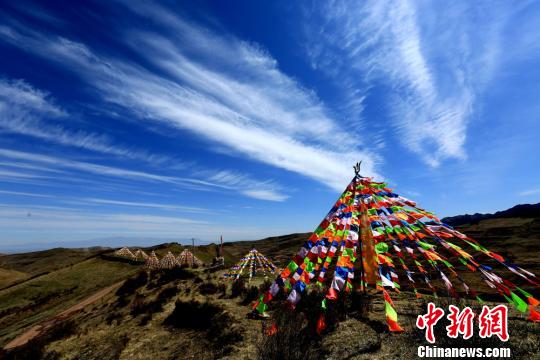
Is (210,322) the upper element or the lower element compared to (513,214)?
lower

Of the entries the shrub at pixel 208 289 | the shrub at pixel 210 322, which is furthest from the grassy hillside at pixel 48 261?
the shrub at pixel 210 322

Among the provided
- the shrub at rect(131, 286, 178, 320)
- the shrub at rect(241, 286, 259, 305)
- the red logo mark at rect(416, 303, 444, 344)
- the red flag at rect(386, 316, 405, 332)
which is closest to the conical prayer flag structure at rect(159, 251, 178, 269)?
the shrub at rect(131, 286, 178, 320)

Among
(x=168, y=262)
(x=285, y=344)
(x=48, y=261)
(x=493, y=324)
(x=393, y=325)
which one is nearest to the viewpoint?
(x=285, y=344)

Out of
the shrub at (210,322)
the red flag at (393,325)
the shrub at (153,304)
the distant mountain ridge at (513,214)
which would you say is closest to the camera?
the red flag at (393,325)

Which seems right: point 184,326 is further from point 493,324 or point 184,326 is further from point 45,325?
point 45,325

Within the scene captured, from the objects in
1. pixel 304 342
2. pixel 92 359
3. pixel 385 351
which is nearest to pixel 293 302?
pixel 304 342

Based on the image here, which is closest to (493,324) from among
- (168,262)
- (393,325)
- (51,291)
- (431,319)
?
(431,319)

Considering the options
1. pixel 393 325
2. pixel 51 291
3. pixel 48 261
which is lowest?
pixel 51 291

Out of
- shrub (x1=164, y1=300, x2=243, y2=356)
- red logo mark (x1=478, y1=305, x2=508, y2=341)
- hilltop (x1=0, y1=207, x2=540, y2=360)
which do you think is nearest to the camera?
red logo mark (x1=478, y1=305, x2=508, y2=341)

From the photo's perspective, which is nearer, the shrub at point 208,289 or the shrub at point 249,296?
the shrub at point 249,296

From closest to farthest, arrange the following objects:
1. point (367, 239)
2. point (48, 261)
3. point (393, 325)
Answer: point (393, 325)
point (367, 239)
point (48, 261)

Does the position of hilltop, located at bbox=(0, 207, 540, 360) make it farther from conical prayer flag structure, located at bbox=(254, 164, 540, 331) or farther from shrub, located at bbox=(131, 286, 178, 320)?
conical prayer flag structure, located at bbox=(254, 164, 540, 331)

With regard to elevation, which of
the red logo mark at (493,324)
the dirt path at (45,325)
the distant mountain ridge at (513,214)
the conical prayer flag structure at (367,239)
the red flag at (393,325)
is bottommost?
the dirt path at (45,325)

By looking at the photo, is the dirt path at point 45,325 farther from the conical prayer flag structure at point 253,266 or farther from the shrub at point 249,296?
the shrub at point 249,296
